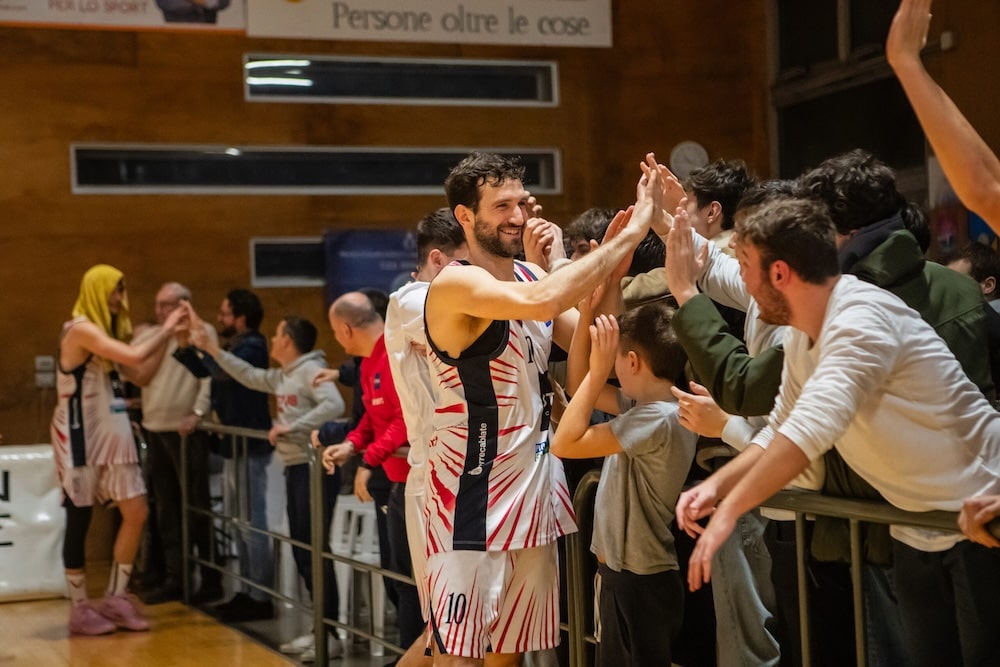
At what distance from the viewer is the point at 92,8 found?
8.47 m

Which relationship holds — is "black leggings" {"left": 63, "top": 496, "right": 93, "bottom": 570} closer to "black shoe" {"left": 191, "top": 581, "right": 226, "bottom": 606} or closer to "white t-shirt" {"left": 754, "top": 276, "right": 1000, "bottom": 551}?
"black shoe" {"left": 191, "top": 581, "right": 226, "bottom": 606}

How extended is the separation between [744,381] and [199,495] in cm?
536

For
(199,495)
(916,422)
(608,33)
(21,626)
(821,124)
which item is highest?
(608,33)

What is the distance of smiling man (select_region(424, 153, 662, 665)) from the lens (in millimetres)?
3314

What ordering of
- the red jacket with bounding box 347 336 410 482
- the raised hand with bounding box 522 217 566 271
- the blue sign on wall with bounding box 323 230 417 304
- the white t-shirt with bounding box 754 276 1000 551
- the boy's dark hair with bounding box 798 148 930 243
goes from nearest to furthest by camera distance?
the white t-shirt with bounding box 754 276 1000 551 → the boy's dark hair with bounding box 798 148 930 243 → the raised hand with bounding box 522 217 566 271 → the red jacket with bounding box 347 336 410 482 → the blue sign on wall with bounding box 323 230 417 304

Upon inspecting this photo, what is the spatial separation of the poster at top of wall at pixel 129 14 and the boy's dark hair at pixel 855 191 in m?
6.68

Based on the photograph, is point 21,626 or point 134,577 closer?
point 21,626

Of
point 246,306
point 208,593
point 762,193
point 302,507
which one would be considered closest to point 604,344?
point 762,193

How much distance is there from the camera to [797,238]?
8.13 feet

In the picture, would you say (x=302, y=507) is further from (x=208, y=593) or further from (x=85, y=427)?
(x=208, y=593)

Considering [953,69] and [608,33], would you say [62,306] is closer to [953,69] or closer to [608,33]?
[608,33]

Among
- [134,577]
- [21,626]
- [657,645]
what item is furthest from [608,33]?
[657,645]

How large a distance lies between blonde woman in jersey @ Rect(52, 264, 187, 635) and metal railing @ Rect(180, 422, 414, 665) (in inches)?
20.5

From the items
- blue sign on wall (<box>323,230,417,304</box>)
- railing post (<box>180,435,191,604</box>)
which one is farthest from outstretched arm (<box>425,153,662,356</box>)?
blue sign on wall (<box>323,230,417,304</box>)
